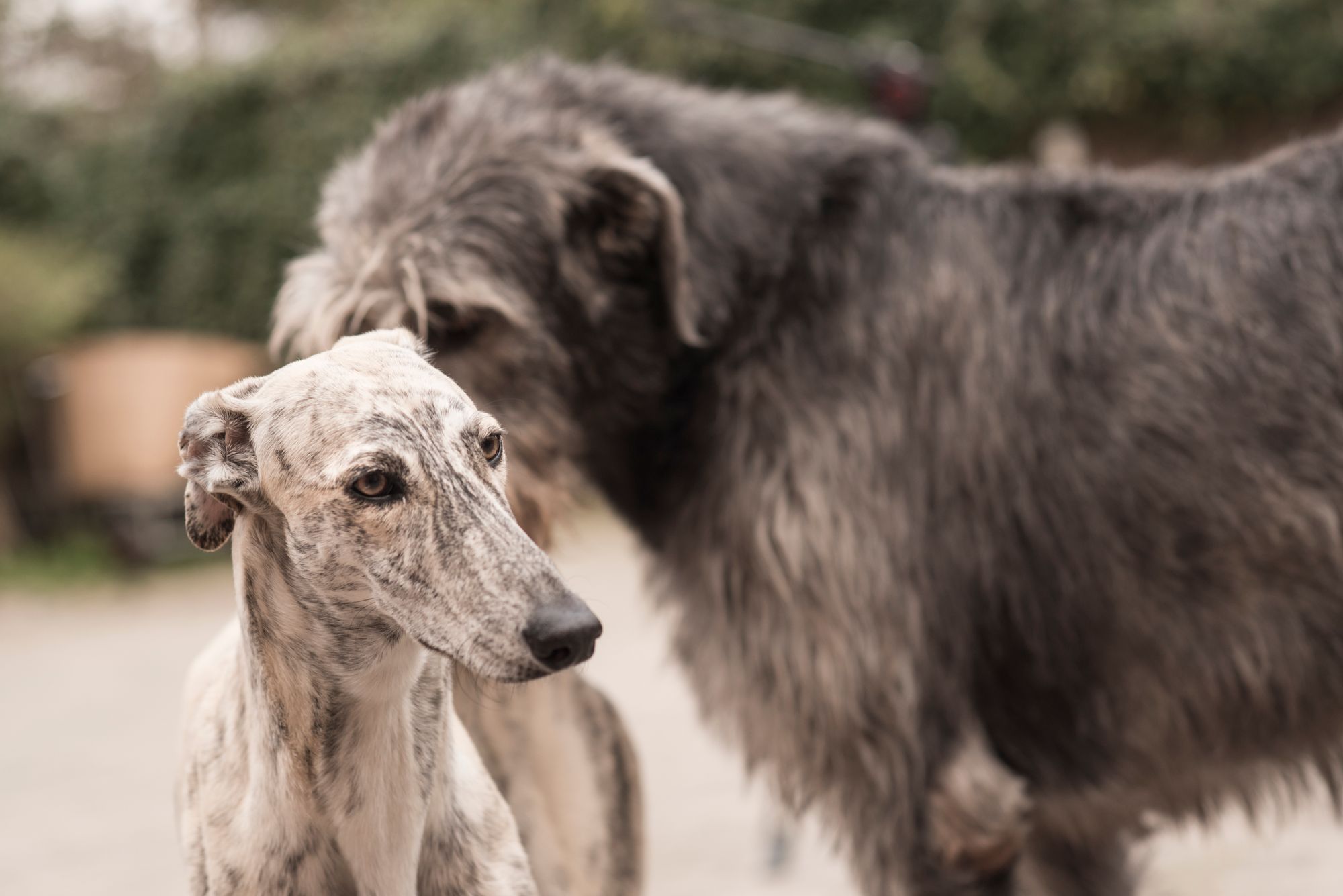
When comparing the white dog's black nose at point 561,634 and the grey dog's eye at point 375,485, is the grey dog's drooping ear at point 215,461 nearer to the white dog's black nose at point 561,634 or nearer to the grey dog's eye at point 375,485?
the grey dog's eye at point 375,485

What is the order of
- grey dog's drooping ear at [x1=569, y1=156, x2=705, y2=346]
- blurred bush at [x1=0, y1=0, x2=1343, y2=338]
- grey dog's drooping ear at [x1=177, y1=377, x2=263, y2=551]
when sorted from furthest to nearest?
blurred bush at [x1=0, y1=0, x2=1343, y2=338]
grey dog's drooping ear at [x1=569, y1=156, x2=705, y2=346]
grey dog's drooping ear at [x1=177, y1=377, x2=263, y2=551]

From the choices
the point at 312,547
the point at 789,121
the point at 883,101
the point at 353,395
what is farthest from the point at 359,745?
the point at 883,101

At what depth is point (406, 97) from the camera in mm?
13828

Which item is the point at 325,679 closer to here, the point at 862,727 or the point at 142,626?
the point at 862,727

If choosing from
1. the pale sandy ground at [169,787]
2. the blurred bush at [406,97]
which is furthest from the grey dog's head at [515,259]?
the blurred bush at [406,97]

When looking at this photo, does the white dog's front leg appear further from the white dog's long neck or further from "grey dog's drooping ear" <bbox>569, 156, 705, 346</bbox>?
"grey dog's drooping ear" <bbox>569, 156, 705, 346</bbox>

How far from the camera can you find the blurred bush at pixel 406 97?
12.2m

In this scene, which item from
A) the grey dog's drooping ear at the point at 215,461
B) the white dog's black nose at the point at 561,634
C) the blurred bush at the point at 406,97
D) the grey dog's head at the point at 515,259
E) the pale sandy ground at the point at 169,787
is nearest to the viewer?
the white dog's black nose at the point at 561,634

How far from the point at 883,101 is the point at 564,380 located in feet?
10.3

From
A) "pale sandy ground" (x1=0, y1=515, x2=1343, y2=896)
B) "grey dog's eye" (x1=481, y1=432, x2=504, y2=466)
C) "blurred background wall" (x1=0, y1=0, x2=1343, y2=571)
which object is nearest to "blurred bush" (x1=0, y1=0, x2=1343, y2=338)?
"blurred background wall" (x1=0, y1=0, x2=1343, y2=571)

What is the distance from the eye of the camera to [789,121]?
124 inches

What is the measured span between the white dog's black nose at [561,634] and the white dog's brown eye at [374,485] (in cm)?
24

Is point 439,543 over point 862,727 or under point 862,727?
over

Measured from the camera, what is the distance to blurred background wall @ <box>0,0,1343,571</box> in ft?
40.2
